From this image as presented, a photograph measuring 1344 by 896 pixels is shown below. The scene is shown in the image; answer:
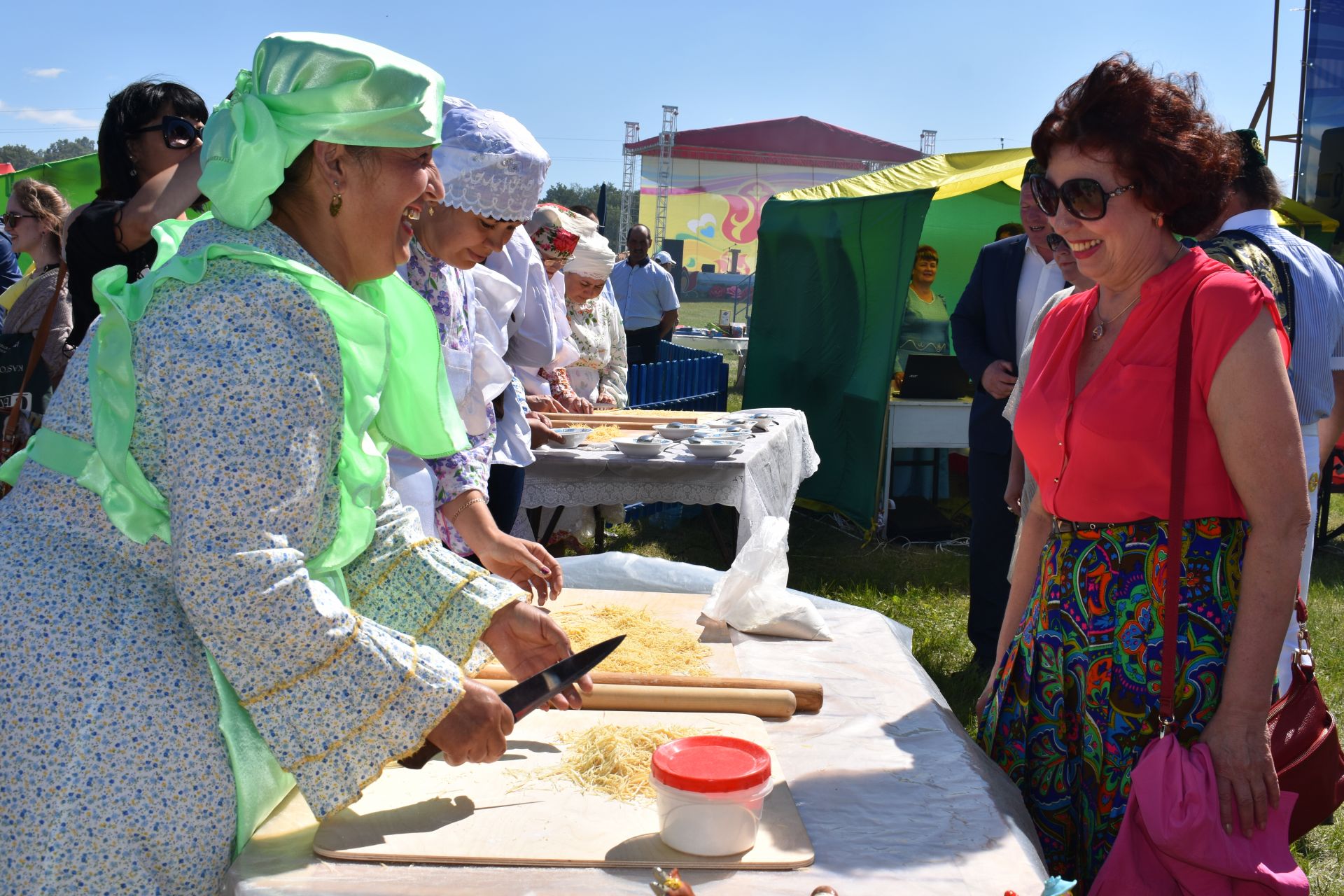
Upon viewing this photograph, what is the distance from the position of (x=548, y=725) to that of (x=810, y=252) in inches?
276

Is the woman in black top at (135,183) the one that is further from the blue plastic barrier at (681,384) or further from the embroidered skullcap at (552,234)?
the blue plastic barrier at (681,384)

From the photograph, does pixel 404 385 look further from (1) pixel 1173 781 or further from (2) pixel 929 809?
(1) pixel 1173 781

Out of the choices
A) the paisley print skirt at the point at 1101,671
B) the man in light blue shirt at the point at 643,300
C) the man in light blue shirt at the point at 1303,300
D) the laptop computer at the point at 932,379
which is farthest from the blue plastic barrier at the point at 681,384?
the paisley print skirt at the point at 1101,671

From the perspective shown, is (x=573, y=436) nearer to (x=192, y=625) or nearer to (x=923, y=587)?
(x=923, y=587)

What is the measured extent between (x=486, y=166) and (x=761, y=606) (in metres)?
1.13

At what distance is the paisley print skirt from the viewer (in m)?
1.66

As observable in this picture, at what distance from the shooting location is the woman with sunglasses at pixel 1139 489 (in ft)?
5.27

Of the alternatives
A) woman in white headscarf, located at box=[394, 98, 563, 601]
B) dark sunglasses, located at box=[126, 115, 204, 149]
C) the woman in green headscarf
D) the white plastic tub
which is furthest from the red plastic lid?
dark sunglasses, located at box=[126, 115, 204, 149]

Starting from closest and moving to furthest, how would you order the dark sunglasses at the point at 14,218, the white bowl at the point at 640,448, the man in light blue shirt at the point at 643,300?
the white bowl at the point at 640,448 < the dark sunglasses at the point at 14,218 < the man in light blue shirt at the point at 643,300

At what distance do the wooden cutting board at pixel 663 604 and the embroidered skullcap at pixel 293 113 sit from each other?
1206 millimetres

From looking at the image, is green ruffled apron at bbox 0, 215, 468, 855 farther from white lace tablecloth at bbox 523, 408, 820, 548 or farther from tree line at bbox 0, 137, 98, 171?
tree line at bbox 0, 137, 98, 171

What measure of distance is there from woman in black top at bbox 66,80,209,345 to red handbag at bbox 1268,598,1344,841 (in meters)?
2.74

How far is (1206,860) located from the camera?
1478 millimetres

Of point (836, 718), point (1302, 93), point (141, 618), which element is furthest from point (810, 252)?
point (141, 618)
